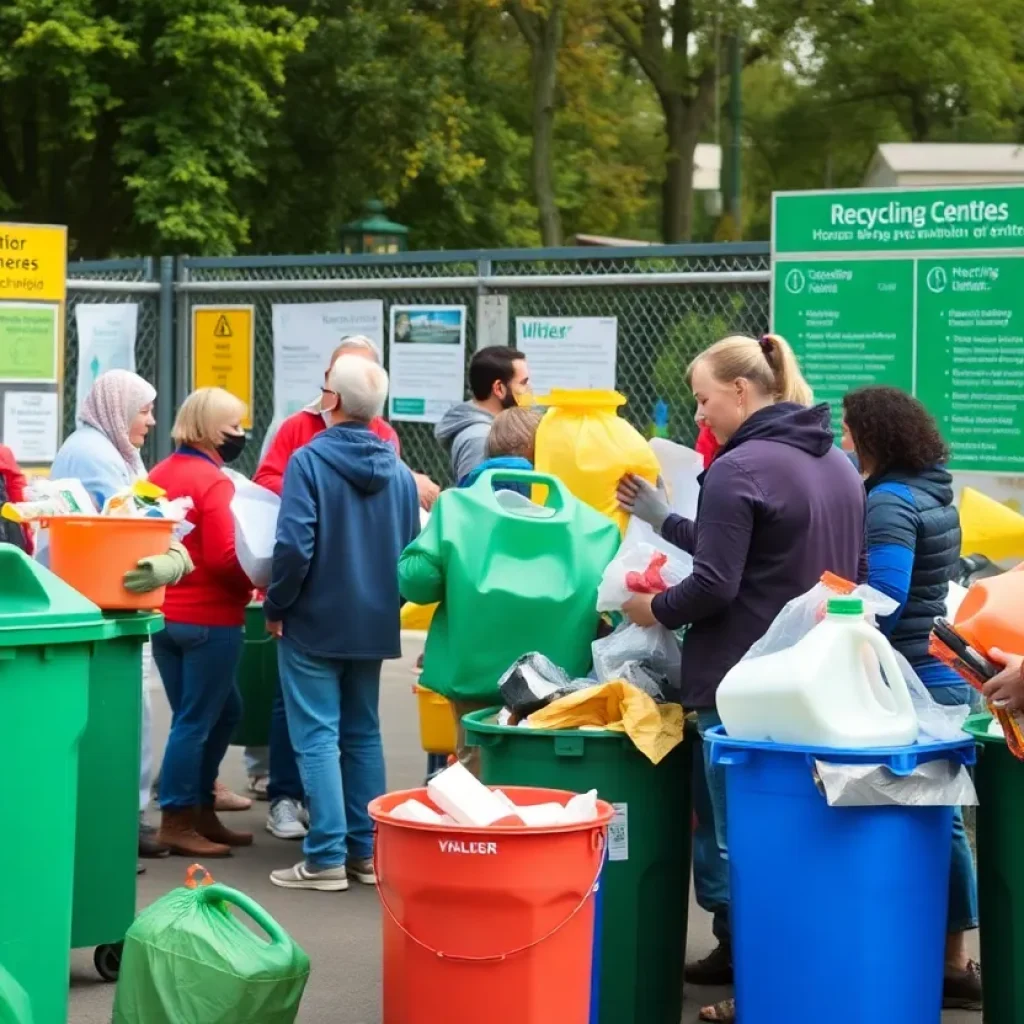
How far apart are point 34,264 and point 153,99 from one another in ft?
51.3

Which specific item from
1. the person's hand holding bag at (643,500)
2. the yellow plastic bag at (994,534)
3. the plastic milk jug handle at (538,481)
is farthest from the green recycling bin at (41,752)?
the yellow plastic bag at (994,534)

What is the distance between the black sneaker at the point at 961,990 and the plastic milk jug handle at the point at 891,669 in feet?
4.72

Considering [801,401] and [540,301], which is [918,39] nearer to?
[540,301]

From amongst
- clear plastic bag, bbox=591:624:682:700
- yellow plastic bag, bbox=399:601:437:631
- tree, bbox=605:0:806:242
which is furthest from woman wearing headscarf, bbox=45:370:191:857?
tree, bbox=605:0:806:242

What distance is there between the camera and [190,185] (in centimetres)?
2495

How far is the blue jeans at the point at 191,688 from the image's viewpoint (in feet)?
23.7

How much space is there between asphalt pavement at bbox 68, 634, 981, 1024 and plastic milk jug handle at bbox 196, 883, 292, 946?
514mm

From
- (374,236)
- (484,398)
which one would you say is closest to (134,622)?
(484,398)

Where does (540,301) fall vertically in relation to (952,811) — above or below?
above

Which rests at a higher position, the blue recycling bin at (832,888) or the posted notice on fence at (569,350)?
the posted notice on fence at (569,350)

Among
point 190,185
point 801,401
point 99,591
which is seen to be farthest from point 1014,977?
point 190,185

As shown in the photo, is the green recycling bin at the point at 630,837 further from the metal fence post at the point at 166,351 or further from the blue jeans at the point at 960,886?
the metal fence post at the point at 166,351

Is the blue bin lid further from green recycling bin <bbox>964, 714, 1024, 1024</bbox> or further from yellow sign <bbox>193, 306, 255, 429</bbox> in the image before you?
yellow sign <bbox>193, 306, 255, 429</bbox>

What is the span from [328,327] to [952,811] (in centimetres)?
687
